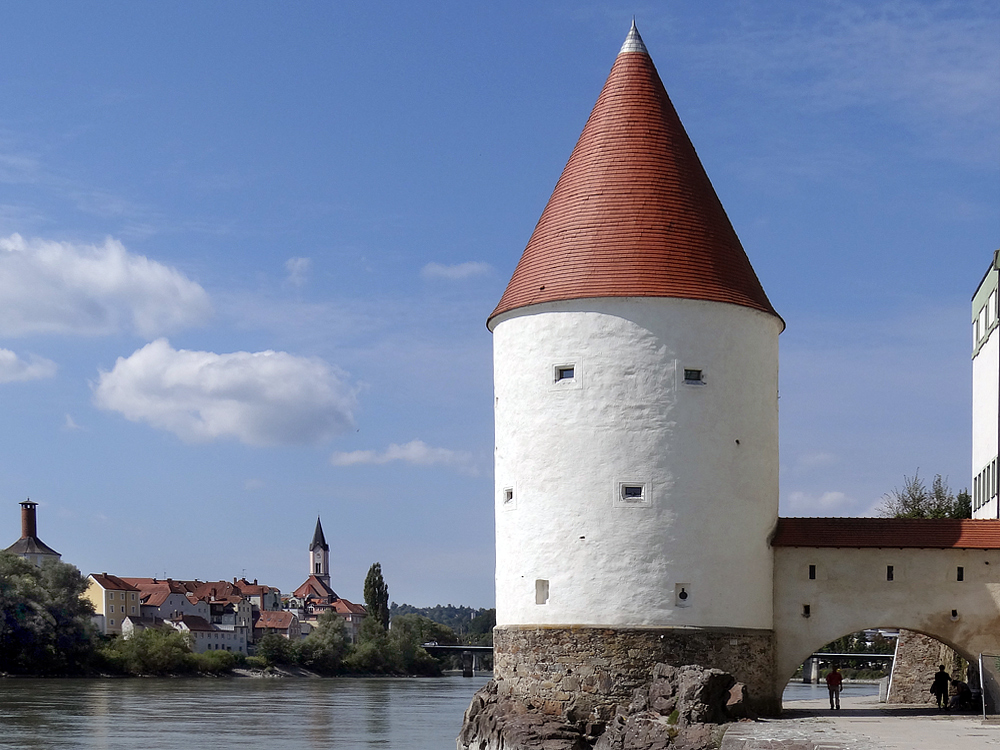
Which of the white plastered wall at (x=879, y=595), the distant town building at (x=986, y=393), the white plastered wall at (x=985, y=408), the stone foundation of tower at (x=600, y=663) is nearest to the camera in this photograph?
the stone foundation of tower at (x=600, y=663)

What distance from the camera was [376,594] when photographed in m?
87.8

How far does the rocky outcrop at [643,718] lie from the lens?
18.4m

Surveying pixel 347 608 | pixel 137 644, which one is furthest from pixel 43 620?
pixel 347 608

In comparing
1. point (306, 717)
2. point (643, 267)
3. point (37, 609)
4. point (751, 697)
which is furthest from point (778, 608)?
point (37, 609)

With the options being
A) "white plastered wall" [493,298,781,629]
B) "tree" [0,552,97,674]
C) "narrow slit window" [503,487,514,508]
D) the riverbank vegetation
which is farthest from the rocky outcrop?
the riverbank vegetation

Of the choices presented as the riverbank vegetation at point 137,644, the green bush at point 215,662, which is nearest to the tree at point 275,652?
the riverbank vegetation at point 137,644

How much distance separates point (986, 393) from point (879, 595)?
26.1 feet

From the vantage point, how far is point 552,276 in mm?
21703

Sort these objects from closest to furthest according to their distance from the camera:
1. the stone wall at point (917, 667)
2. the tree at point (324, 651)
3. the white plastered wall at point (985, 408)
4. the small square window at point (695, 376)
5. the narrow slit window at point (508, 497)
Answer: the small square window at point (695, 376) → the narrow slit window at point (508, 497) → the stone wall at point (917, 667) → the white plastered wall at point (985, 408) → the tree at point (324, 651)

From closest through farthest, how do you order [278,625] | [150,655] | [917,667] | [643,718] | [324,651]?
[643,718] < [917,667] < [150,655] < [324,651] < [278,625]

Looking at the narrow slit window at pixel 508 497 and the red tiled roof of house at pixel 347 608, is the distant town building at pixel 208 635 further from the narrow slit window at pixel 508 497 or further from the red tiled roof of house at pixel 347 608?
the narrow slit window at pixel 508 497

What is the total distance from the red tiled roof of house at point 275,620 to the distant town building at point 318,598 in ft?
11.1

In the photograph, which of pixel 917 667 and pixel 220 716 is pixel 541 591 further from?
pixel 220 716

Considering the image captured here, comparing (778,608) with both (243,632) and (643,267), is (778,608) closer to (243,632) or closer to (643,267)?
(643,267)
